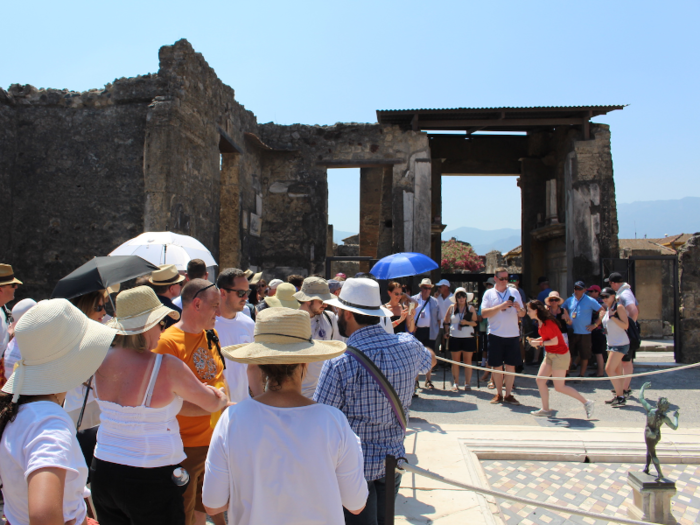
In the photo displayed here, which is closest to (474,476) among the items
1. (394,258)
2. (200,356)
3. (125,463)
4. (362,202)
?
(200,356)

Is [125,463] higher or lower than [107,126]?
A: lower

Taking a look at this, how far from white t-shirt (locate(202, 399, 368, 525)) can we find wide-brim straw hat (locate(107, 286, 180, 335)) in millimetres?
827

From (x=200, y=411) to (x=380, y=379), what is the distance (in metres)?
0.94

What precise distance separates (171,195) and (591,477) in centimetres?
634

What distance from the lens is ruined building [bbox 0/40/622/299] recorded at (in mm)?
7688

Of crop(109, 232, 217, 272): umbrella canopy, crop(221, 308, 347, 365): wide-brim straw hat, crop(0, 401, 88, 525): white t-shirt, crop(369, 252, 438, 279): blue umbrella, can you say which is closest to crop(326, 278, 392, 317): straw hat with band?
crop(221, 308, 347, 365): wide-brim straw hat

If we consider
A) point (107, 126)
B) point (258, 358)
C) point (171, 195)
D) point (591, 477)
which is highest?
point (107, 126)

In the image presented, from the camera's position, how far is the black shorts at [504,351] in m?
7.06

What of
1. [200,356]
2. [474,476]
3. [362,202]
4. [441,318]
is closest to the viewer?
[200,356]

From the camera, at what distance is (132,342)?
2.32m

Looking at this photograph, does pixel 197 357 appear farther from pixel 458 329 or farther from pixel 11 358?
pixel 458 329

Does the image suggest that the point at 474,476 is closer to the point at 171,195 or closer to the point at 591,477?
the point at 591,477

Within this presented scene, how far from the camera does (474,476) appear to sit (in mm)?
4234

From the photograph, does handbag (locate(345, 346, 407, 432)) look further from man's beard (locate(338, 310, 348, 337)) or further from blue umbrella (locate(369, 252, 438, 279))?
blue umbrella (locate(369, 252, 438, 279))
